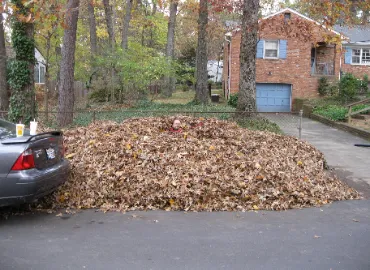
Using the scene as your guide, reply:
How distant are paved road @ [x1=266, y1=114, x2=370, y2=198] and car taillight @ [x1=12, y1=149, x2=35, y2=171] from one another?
18.8ft

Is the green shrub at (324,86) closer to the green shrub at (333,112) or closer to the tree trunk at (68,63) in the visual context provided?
the green shrub at (333,112)

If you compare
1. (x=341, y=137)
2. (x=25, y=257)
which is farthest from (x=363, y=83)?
(x=25, y=257)

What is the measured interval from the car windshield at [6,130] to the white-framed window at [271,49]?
73.6 feet

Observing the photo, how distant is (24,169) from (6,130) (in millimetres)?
877

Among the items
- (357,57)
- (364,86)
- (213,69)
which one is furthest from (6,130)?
(213,69)

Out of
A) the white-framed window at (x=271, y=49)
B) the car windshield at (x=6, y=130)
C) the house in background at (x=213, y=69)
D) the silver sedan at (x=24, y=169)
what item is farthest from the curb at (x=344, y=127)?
the house in background at (x=213, y=69)

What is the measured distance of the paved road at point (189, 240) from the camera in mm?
4379

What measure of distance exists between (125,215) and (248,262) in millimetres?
2223

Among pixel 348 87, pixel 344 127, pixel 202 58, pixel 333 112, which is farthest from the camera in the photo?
pixel 348 87

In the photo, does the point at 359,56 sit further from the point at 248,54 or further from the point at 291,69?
the point at 248,54

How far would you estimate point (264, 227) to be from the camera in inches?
220

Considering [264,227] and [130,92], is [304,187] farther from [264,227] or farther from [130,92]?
[130,92]

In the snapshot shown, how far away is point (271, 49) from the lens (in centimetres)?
2670

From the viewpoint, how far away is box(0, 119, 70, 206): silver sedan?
5254mm
